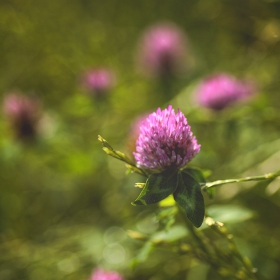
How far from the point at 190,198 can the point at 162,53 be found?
1.23m

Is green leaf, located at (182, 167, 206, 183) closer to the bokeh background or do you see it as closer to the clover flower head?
the clover flower head

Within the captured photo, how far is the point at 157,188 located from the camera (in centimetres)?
45

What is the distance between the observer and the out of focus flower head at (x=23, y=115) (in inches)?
46.2

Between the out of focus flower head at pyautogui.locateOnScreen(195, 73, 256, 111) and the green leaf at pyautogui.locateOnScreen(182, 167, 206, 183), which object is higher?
the out of focus flower head at pyautogui.locateOnScreen(195, 73, 256, 111)

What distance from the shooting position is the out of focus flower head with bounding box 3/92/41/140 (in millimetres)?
1174

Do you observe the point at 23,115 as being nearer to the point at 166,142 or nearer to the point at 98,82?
the point at 98,82

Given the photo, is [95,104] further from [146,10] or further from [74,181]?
[146,10]

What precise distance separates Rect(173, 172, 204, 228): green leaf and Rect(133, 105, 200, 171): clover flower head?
0.07 ft

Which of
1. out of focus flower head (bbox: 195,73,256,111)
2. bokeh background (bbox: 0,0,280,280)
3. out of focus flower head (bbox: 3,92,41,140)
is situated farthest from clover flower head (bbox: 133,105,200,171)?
out of focus flower head (bbox: 3,92,41,140)

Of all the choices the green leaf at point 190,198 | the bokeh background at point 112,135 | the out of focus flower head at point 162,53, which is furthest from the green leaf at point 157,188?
the out of focus flower head at point 162,53

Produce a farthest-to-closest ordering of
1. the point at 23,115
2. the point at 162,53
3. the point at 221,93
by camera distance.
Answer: the point at 162,53 → the point at 23,115 → the point at 221,93

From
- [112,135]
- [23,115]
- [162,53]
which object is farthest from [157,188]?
[162,53]

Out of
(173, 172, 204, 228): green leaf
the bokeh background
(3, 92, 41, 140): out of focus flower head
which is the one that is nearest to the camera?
(173, 172, 204, 228): green leaf

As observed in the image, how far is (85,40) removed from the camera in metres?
1.85
